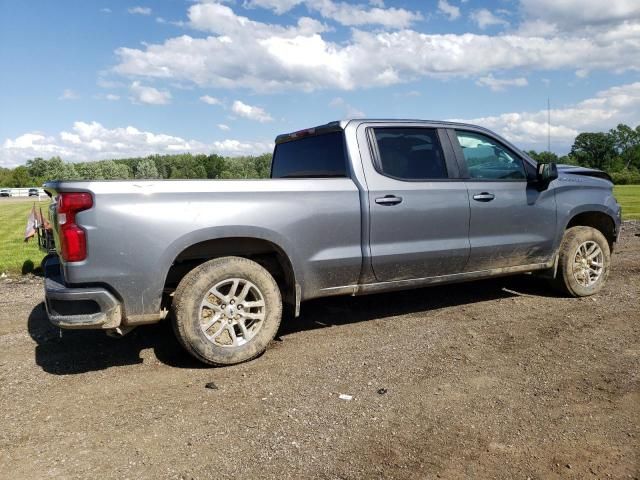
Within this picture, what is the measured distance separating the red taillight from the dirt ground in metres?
1.00

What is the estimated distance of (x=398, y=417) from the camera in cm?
322

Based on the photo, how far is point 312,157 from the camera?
5.22 meters

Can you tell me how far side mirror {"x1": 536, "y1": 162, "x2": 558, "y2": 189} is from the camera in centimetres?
540

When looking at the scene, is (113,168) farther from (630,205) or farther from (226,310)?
(226,310)

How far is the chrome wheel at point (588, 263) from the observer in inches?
235

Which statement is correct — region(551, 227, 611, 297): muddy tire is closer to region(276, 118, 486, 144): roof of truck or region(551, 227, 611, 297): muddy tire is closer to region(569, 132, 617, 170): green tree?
region(276, 118, 486, 144): roof of truck

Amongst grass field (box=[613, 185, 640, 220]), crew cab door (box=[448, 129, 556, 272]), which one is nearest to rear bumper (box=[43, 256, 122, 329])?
crew cab door (box=[448, 129, 556, 272])

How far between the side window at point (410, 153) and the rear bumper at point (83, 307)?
252 cm

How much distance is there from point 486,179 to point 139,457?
4024 millimetres

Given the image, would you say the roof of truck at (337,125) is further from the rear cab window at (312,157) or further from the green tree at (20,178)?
the green tree at (20,178)

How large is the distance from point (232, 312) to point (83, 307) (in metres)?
1.07

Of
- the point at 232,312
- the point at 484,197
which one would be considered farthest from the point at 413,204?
the point at 232,312

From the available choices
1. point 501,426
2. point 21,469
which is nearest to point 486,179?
point 501,426

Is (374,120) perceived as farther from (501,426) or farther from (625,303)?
(625,303)
